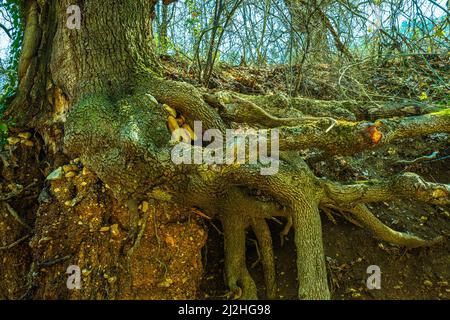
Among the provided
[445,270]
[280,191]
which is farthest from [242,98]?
[445,270]

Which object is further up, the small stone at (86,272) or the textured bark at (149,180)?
the textured bark at (149,180)

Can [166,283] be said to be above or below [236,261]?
below

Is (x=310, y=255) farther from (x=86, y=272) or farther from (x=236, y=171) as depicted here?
(x=86, y=272)

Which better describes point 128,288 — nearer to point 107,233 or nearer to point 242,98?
point 107,233

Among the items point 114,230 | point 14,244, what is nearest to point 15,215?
point 14,244

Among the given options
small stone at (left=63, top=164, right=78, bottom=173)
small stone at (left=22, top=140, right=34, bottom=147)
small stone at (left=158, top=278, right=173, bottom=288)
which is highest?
small stone at (left=22, top=140, right=34, bottom=147)

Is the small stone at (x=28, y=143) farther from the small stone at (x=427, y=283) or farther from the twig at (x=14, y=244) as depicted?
the small stone at (x=427, y=283)

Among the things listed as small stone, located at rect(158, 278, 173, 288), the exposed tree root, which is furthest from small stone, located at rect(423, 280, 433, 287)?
small stone, located at rect(158, 278, 173, 288)

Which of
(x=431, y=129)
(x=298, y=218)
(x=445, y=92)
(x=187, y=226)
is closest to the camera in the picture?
(x=298, y=218)

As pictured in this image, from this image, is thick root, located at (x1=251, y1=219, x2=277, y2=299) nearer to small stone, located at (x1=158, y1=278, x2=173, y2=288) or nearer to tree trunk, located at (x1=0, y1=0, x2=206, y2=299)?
tree trunk, located at (x1=0, y1=0, x2=206, y2=299)

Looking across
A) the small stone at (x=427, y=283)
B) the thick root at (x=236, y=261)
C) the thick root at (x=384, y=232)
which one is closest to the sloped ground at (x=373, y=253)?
the small stone at (x=427, y=283)

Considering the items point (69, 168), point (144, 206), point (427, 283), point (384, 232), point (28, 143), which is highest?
point (28, 143)

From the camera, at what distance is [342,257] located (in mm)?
3092
